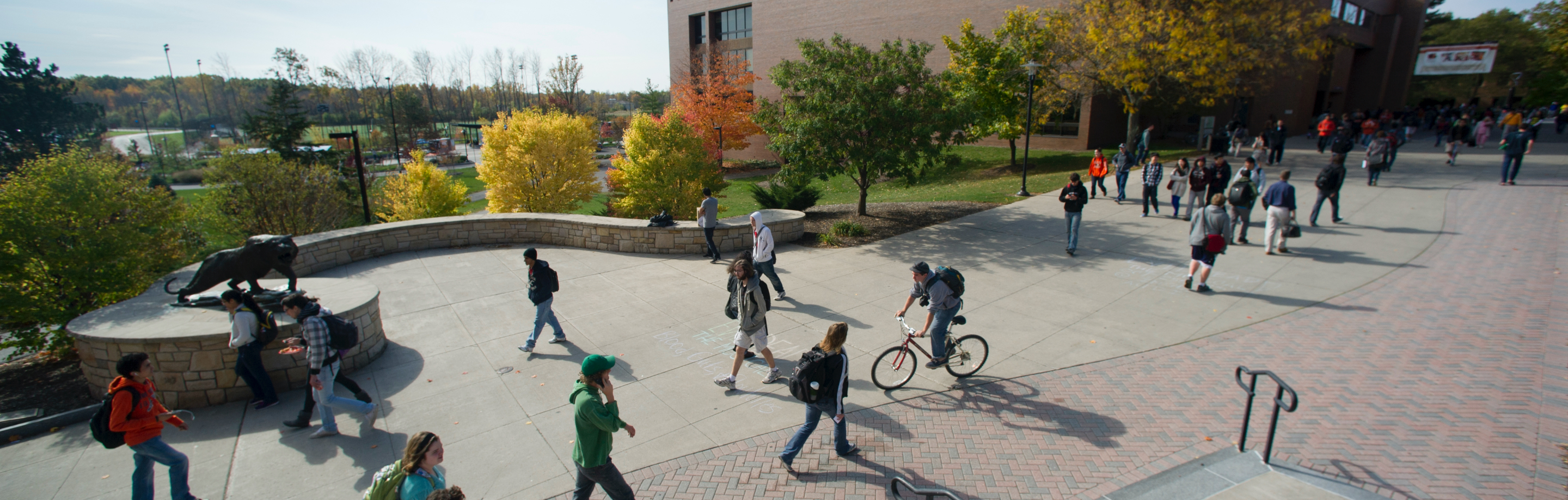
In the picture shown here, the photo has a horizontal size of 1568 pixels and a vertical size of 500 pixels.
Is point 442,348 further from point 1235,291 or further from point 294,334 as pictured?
point 1235,291

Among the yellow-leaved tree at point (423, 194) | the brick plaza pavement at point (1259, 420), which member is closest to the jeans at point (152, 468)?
the brick plaza pavement at point (1259, 420)

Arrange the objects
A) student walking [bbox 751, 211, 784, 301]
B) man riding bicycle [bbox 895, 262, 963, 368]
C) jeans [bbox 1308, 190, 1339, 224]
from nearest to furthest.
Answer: man riding bicycle [bbox 895, 262, 963, 368] → student walking [bbox 751, 211, 784, 301] → jeans [bbox 1308, 190, 1339, 224]

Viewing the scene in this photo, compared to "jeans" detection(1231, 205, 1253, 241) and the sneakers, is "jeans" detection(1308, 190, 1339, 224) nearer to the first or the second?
"jeans" detection(1231, 205, 1253, 241)

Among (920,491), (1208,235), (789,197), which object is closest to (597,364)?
(920,491)

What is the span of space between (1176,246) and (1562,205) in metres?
8.77

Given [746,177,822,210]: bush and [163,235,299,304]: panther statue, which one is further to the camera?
[746,177,822,210]: bush

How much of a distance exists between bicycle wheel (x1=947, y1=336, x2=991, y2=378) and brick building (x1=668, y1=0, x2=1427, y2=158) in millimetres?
21119

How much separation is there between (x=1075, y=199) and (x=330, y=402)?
1061cm

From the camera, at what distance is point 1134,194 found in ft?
54.5

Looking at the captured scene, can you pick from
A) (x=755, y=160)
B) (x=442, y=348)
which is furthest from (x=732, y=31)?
(x=442, y=348)

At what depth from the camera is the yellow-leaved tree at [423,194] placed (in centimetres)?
2305

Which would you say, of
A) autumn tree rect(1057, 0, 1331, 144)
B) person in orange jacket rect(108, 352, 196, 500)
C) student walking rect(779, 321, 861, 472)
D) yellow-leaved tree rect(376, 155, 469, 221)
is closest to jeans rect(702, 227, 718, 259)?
student walking rect(779, 321, 861, 472)

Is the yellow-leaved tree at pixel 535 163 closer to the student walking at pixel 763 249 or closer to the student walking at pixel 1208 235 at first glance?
the student walking at pixel 763 249

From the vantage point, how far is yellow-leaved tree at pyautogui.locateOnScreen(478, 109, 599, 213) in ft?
73.9
